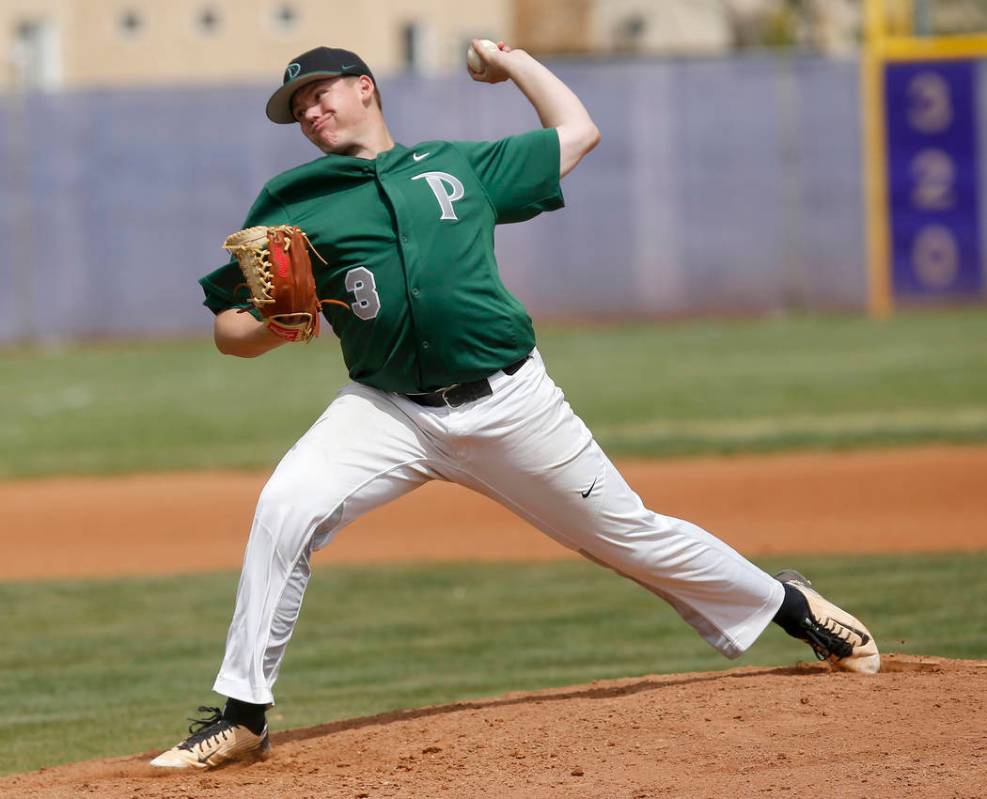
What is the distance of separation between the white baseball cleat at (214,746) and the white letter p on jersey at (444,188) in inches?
59.5

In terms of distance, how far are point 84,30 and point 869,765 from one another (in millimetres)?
25519

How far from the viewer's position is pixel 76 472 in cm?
1191

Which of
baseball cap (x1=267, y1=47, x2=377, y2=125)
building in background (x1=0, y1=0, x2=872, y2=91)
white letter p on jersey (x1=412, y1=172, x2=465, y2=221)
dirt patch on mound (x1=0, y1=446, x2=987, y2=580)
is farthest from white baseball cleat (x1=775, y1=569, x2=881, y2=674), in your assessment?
building in background (x1=0, y1=0, x2=872, y2=91)

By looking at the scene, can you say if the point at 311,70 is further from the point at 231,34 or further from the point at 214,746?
the point at 231,34

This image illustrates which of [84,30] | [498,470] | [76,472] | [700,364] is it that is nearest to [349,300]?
[498,470]

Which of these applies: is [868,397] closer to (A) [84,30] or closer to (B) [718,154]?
(B) [718,154]

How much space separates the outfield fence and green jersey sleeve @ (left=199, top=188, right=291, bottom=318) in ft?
51.9

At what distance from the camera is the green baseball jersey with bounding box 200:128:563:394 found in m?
4.45

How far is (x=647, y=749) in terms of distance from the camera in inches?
171

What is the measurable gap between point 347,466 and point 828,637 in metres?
1.62

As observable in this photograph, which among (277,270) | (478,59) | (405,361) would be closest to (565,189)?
(478,59)

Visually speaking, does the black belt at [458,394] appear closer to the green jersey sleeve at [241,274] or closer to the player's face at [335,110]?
the green jersey sleeve at [241,274]

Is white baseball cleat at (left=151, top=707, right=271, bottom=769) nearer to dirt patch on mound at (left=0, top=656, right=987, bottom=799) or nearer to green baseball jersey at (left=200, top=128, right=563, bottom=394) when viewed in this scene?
dirt patch on mound at (left=0, top=656, right=987, bottom=799)

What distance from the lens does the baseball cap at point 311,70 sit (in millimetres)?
4441
